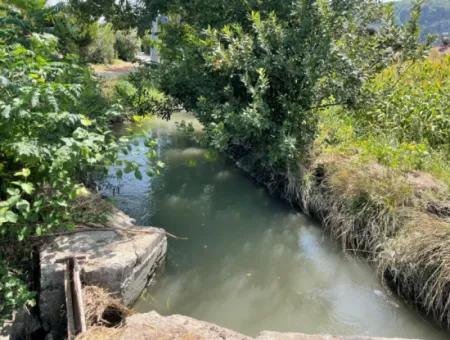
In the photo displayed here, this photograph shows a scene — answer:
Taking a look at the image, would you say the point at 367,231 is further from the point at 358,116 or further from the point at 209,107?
the point at 358,116

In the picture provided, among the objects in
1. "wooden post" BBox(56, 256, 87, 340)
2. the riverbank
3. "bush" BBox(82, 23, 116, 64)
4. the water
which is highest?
"bush" BBox(82, 23, 116, 64)

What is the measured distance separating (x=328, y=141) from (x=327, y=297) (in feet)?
9.44

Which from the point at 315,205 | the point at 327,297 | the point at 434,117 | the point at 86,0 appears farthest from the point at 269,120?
the point at 86,0

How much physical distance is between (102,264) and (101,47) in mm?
17477

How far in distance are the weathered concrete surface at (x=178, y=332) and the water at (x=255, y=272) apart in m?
0.68

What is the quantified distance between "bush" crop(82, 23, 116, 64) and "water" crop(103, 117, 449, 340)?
516 inches

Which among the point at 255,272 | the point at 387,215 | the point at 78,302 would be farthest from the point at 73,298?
the point at 387,215

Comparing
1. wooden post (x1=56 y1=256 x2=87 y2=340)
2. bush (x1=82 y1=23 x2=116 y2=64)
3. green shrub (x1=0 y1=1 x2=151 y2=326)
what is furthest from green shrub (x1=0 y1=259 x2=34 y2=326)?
bush (x1=82 y1=23 x2=116 y2=64)

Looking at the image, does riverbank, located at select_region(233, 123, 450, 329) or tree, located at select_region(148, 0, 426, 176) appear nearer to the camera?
riverbank, located at select_region(233, 123, 450, 329)

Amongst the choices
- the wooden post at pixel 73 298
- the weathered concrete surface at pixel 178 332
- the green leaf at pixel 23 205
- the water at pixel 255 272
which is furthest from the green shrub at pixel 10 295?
the water at pixel 255 272

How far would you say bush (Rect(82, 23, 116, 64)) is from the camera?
17719 millimetres

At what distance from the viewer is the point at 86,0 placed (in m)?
7.98

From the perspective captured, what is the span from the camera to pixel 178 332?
2682 millimetres

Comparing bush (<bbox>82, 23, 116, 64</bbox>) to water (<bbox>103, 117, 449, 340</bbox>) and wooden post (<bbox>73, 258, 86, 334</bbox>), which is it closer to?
water (<bbox>103, 117, 449, 340</bbox>)
